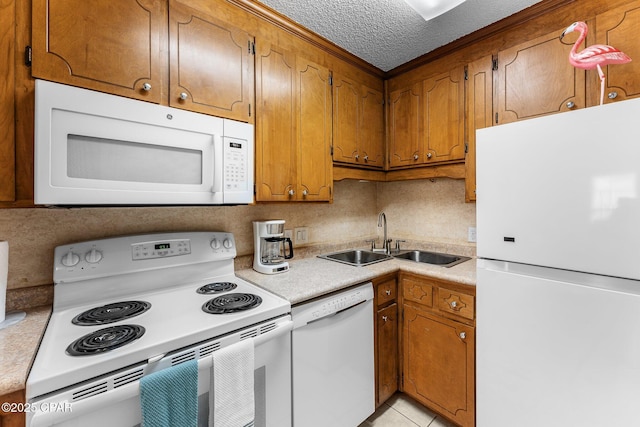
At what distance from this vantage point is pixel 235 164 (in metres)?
1.34

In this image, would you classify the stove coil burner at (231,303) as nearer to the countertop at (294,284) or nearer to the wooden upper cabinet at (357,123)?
the countertop at (294,284)

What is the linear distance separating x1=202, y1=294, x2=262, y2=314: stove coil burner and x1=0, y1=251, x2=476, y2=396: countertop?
137 millimetres

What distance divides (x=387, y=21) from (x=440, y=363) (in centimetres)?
205

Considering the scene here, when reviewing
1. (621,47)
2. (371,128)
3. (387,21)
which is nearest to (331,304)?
(371,128)

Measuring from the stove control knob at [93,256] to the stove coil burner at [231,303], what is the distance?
538mm

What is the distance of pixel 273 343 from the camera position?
3.76 feet

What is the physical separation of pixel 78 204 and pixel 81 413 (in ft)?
2.15

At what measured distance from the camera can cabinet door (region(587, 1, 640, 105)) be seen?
122 centimetres

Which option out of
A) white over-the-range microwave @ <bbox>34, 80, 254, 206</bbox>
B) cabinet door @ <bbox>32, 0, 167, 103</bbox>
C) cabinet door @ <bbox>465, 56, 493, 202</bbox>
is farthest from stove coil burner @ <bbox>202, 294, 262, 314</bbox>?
cabinet door @ <bbox>465, 56, 493, 202</bbox>

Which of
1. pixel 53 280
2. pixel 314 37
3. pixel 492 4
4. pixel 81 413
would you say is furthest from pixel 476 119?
pixel 53 280

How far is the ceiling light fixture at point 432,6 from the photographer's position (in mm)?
1443

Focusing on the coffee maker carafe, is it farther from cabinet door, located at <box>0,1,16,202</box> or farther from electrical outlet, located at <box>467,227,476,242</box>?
electrical outlet, located at <box>467,227,476,242</box>

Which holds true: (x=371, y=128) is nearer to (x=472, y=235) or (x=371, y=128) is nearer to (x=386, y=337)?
(x=472, y=235)

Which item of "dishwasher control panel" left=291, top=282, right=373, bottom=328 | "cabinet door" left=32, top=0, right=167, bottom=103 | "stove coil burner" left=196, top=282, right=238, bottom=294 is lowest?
"dishwasher control panel" left=291, top=282, right=373, bottom=328
